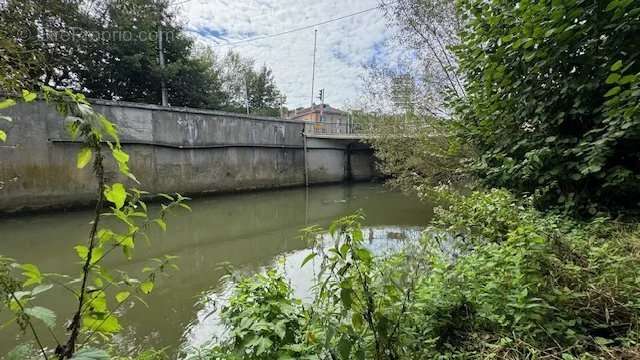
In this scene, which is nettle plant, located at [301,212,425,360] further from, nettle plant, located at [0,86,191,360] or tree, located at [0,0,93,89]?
tree, located at [0,0,93,89]

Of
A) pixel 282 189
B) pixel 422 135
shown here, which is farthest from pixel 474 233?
pixel 282 189

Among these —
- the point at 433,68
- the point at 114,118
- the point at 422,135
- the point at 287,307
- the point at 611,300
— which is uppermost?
the point at 433,68

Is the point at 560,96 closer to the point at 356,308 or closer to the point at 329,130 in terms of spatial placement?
the point at 356,308

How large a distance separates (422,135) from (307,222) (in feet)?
9.91

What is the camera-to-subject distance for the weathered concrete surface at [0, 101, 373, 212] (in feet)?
24.7

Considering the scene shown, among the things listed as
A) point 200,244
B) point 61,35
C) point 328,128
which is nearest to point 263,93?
point 328,128

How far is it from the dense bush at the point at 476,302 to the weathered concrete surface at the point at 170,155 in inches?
224

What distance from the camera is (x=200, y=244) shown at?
218 inches

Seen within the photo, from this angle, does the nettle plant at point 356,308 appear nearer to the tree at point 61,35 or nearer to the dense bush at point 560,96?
the dense bush at point 560,96

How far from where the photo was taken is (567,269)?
1.38m

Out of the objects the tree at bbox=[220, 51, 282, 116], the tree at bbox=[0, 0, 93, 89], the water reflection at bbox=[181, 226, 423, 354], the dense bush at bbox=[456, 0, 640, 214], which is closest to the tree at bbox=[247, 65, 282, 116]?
the tree at bbox=[220, 51, 282, 116]

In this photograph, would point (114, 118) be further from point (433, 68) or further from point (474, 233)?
point (474, 233)

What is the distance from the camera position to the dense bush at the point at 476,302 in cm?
110

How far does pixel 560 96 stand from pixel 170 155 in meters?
9.98
